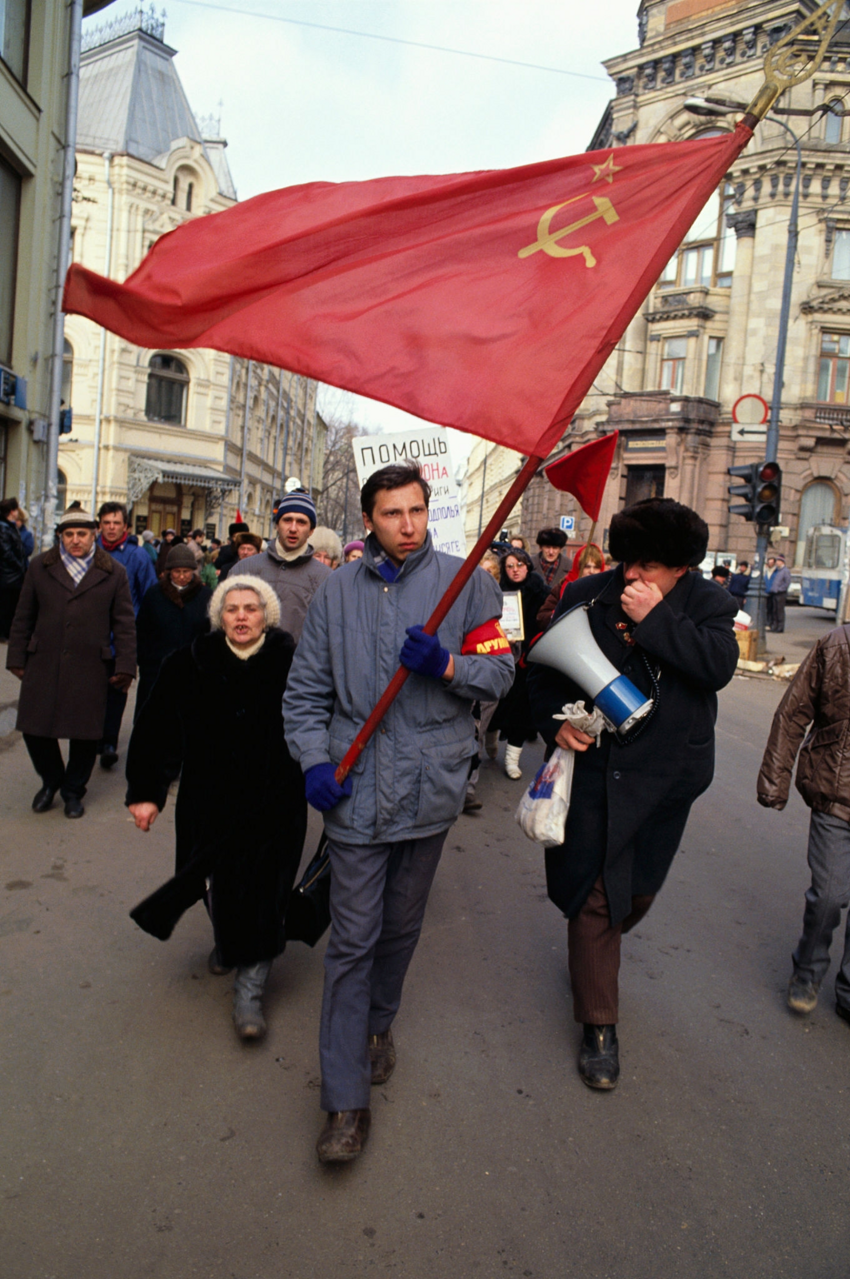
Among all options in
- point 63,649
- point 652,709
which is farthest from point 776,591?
point 652,709

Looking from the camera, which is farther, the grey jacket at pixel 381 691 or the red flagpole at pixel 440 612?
the grey jacket at pixel 381 691

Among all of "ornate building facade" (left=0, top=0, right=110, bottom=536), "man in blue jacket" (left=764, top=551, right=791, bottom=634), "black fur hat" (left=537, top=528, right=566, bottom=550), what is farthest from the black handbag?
"man in blue jacket" (left=764, top=551, right=791, bottom=634)

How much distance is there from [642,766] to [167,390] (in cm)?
3824

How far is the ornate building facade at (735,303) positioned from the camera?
3497 centimetres

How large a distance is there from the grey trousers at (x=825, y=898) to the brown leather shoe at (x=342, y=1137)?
2.03 meters

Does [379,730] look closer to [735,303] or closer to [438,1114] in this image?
[438,1114]

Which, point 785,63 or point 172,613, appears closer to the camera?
point 785,63

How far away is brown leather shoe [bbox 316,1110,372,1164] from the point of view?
8.89 feet

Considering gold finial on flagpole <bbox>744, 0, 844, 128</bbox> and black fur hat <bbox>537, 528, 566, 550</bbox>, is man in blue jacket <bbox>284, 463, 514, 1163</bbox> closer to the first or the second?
gold finial on flagpole <bbox>744, 0, 844, 128</bbox>

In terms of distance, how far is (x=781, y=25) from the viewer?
35656 millimetres

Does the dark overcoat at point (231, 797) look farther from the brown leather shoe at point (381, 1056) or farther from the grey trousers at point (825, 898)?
the grey trousers at point (825, 898)

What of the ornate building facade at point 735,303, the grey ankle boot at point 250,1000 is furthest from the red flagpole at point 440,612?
the ornate building facade at point 735,303

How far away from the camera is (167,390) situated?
38.3 m

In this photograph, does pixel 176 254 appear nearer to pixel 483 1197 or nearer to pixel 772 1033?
pixel 483 1197
